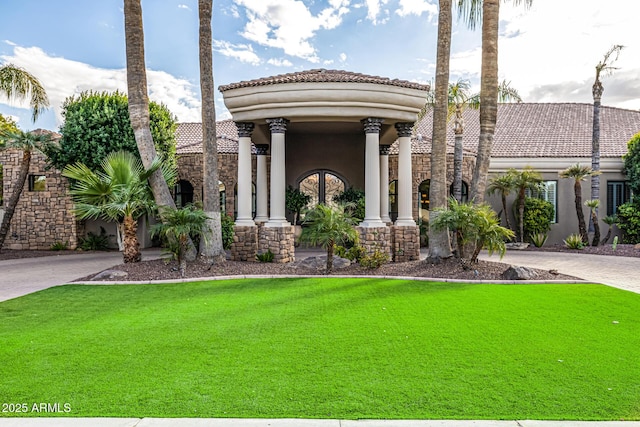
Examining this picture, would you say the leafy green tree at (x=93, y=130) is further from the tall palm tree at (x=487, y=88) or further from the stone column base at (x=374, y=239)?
the tall palm tree at (x=487, y=88)

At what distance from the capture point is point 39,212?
17297mm

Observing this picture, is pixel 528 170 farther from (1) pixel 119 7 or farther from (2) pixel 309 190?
(1) pixel 119 7

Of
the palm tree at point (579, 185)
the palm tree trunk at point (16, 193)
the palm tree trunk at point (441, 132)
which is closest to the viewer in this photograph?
the palm tree trunk at point (441, 132)

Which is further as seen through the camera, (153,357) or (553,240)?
(553,240)

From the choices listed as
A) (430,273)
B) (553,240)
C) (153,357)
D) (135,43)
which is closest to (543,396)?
(153,357)

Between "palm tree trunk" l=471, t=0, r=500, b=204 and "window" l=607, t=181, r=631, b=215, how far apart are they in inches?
462

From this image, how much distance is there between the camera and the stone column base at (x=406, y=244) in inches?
522

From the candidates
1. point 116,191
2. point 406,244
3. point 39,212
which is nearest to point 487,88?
point 406,244

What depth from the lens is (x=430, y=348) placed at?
16.0 feet

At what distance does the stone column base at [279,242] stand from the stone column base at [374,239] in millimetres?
2432

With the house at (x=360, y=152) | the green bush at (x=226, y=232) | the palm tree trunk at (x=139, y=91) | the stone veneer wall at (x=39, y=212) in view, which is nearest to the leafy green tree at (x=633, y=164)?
the house at (x=360, y=152)

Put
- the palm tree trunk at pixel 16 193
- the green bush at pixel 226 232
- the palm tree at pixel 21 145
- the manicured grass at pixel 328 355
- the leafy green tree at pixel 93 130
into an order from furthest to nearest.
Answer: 1. the palm tree trunk at pixel 16 193
2. the palm tree at pixel 21 145
3. the leafy green tree at pixel 93 130
4. the green bush at pixel 226 232
5. the manicured grass at pixel 328 355

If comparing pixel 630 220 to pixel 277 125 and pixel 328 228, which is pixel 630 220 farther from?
pixel 277 125

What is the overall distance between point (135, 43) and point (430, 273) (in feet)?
35.4
